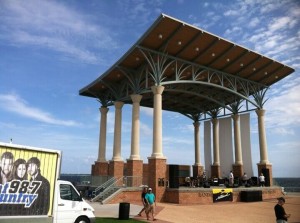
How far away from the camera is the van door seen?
440 inches

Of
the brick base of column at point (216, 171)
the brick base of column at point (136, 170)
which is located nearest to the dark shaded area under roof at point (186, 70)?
the brick base of column at point (136, 170)

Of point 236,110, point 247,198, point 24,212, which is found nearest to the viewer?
point 24,212

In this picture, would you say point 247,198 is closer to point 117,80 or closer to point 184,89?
point 184,89

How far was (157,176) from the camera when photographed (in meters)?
22.7

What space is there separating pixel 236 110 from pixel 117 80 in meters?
14.5

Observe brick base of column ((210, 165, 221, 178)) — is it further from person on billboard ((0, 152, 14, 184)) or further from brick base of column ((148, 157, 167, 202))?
person on billboard ((0, 152, 14, 184))

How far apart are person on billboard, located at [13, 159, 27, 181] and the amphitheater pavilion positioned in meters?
13.7

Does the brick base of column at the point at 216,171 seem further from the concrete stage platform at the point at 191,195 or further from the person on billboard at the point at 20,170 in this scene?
the person on billboard at the point at 20,170

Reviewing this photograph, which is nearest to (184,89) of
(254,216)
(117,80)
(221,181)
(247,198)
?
(117,80)

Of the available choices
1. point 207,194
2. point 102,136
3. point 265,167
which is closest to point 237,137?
point 265,167

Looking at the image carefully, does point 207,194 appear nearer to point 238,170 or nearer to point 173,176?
point 173,176

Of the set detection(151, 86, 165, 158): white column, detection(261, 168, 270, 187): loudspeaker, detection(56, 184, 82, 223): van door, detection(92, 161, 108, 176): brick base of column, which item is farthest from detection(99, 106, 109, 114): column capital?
detection(56, 184, 82, 223): van door

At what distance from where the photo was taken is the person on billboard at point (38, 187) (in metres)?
10.2

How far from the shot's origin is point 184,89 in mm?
32188
